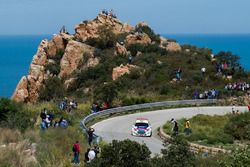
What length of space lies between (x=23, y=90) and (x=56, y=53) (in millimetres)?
13221

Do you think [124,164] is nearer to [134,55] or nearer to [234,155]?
[234,155]

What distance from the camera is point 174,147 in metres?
14.0

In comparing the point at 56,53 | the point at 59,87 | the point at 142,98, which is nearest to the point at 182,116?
the point at 142,98

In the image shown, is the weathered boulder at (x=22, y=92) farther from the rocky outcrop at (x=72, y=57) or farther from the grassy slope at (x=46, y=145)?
the grassy slope at (x=46, y=145)

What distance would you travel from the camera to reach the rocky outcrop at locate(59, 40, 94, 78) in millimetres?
58006

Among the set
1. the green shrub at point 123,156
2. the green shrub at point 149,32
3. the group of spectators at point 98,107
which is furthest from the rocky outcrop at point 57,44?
the green shrub at point 123,156

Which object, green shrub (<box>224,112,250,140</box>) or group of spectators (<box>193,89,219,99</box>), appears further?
group of spectators (<box>193,89,219,99</box>)

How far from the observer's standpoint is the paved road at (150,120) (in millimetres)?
29552

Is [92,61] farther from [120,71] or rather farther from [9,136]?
[9,136]

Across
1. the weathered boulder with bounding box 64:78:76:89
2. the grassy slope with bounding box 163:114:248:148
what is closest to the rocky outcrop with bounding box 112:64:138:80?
the weathered boulder with bounding box 64:78:76:89

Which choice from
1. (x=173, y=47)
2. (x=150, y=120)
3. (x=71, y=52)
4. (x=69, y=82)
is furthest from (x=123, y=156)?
(x=173, y=47)

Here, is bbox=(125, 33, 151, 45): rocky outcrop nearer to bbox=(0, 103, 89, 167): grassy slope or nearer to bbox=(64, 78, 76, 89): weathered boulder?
bbox=(64, 78, 76, 89): weathered boulder

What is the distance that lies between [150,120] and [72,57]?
24.5 meters

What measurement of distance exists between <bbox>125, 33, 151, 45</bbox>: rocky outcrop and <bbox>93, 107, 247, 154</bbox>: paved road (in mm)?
21646
